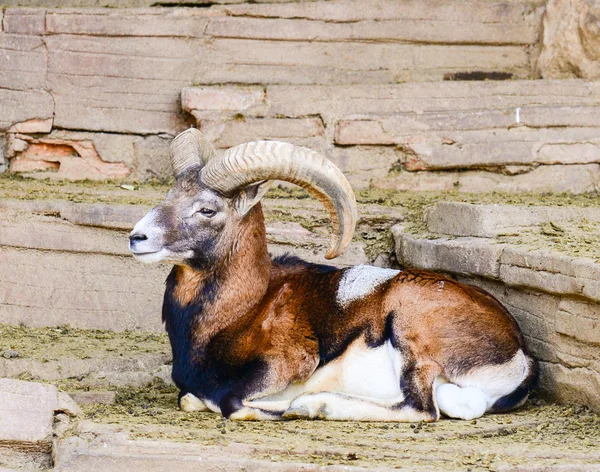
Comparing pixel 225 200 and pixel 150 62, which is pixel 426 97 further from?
pixel 225 200

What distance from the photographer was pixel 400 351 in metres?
6.18

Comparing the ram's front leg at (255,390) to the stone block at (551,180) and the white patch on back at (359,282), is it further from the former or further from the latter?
the stone block at (551,180)

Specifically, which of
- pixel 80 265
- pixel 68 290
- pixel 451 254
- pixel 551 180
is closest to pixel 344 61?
pixel 551 180

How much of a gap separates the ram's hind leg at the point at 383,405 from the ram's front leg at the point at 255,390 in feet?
0.44

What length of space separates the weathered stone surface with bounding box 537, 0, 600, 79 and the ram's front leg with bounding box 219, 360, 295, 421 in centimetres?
408

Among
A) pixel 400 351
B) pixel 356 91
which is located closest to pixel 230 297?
pixel 400 351

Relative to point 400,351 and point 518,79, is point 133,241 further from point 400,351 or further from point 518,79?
point 518,79

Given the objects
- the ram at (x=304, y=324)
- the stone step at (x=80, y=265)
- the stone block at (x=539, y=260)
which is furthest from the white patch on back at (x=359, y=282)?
the stone step at (x=80, y=265)

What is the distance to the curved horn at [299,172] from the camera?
6.16m

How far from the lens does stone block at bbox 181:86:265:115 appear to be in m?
8.77

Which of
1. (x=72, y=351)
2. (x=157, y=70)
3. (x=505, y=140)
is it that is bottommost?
(x=72, y=351)

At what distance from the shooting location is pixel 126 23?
29.5 ft

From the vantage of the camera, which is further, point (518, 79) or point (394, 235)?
point (518, 79)

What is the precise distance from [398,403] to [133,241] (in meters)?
1.64
